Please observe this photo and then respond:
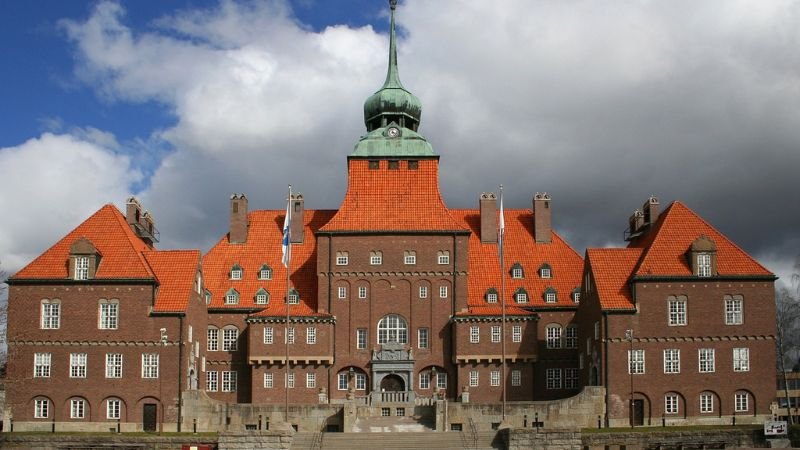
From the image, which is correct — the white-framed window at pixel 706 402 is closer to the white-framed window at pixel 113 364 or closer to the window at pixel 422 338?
the window at pixel 422 338

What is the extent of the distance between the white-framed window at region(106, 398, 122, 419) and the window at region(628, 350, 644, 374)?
115ft

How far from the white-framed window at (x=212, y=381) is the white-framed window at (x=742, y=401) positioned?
1498 inches

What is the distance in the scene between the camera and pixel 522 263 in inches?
3467

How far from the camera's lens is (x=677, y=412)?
→ 74.9 meters

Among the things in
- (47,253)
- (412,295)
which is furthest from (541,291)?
(47,253)

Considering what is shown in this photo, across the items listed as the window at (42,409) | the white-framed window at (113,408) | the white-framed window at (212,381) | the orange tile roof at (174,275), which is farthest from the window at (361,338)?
the window at (42,409)

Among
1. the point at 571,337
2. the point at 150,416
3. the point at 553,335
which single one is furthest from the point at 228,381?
the point at 571,337

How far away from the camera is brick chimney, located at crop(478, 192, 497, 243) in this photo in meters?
89.7

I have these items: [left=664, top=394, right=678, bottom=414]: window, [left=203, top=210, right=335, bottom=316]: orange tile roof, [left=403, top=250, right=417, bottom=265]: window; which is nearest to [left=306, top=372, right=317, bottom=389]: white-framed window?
[left=203, top=210, right=335, bottom=316]: orange tile roof

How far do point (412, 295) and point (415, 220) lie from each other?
579 centimetres

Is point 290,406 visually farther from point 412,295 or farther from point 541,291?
point 541,291

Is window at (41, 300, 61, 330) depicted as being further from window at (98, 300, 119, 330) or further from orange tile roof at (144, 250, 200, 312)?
orange tile roof at (144, 250, 200, 312)

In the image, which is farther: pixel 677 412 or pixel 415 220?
pixel 415 220

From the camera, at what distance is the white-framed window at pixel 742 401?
74875mm
